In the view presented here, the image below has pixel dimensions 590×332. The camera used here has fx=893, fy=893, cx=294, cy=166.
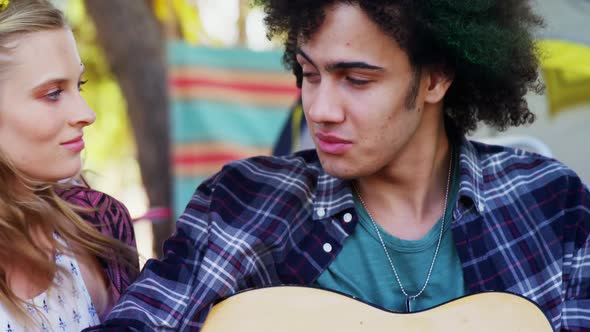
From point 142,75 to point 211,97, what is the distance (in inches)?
48.5

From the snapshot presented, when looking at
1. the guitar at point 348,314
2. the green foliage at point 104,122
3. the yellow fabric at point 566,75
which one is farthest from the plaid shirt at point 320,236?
the green foliage at point 104,122

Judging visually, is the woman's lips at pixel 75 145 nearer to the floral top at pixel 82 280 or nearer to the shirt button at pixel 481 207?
the floral top at pixel 82 280

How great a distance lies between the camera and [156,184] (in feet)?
16.0

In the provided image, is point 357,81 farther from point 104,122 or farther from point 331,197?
point 104,122

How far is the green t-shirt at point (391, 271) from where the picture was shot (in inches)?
80.7

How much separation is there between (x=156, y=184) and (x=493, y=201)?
3.00 metres

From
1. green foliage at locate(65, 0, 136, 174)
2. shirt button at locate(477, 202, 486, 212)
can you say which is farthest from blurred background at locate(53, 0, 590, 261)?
green foliage at locate(65, 0, 136, 174)

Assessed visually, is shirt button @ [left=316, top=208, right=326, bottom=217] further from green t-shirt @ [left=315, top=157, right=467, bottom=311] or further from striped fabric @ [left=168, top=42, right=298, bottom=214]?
striped fabric @ [left=168, top=42, right=298, bottom=214]

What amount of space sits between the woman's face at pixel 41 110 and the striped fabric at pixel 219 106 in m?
1.80

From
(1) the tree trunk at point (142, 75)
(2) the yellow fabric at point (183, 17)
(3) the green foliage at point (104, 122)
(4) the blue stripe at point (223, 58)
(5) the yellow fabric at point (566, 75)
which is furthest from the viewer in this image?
(3) the green foliage at point (104, 122)

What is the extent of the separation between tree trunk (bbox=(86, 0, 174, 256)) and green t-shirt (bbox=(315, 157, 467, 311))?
2844 millimetres

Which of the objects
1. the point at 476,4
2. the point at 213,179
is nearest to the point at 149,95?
the point at 213,179

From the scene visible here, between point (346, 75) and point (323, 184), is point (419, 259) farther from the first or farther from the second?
point (346, 75)

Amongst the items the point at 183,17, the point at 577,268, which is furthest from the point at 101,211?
the point at 183,17
